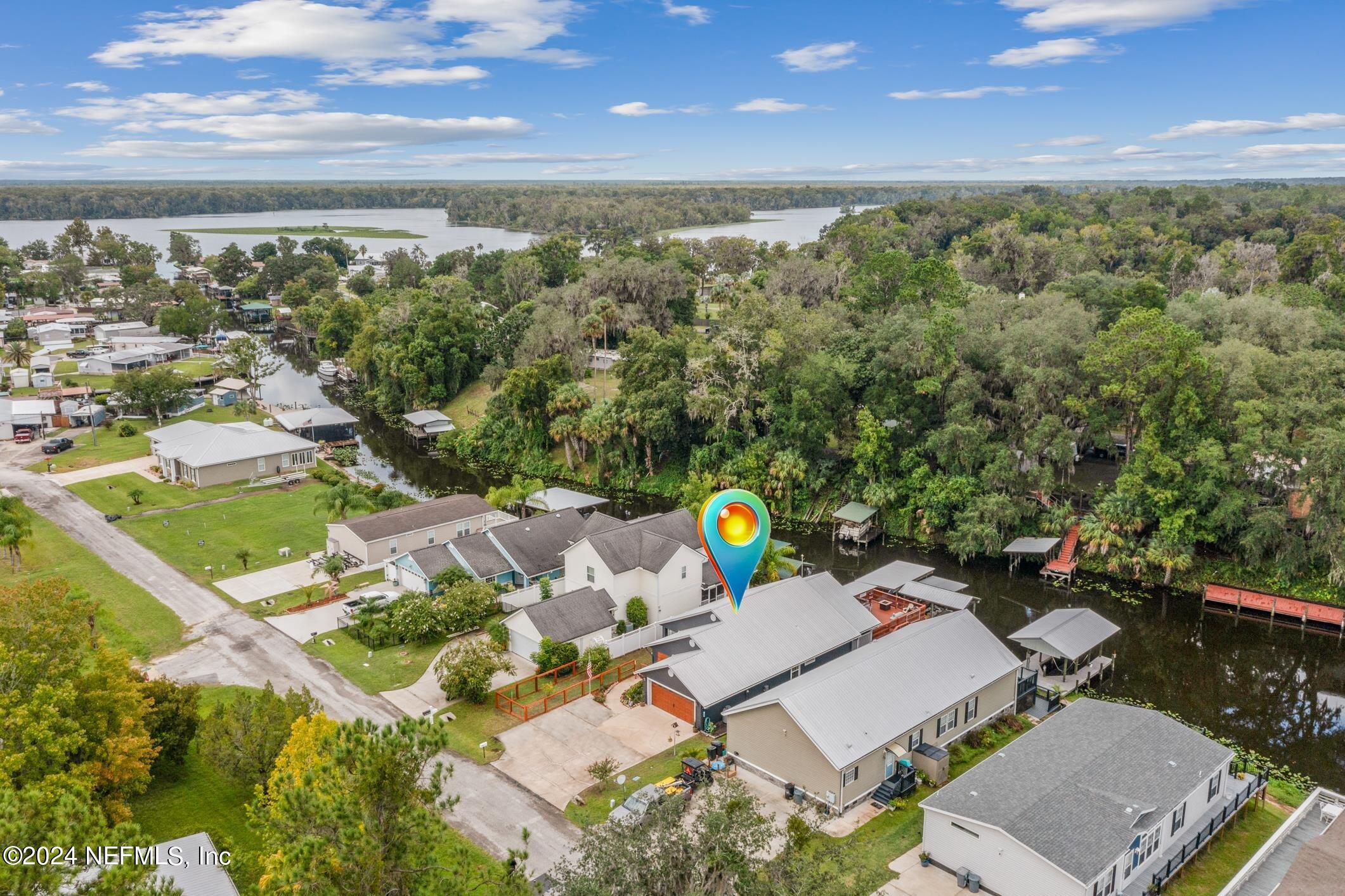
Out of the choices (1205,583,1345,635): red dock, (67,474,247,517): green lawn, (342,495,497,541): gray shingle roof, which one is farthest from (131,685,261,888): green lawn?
(1205,583,1345,635): red dock

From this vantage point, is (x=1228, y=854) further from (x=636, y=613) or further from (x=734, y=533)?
(x=636, y=613)

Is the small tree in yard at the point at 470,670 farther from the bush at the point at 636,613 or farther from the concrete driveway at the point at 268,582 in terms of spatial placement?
the concrete driveway at the point at 268,582

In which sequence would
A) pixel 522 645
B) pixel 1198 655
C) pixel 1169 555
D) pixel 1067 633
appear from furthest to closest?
pixel 1169 555 → pixel 1198 655 → pixel 522 645 → pixel 1067 633

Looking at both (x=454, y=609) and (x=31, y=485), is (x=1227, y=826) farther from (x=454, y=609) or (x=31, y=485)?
(x=31, y=485)

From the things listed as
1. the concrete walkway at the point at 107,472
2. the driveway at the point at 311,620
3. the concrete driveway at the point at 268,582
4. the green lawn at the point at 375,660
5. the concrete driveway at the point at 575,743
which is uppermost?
the concrete walkway at the point at 107,472

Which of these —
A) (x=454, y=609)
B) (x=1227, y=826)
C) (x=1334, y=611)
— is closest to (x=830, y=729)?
(x=1227, y=826)

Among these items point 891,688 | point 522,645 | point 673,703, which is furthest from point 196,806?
point 891,688

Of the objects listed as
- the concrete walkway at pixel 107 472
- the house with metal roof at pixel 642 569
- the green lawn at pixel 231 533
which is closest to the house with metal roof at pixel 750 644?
the house with metal roof at pixel 642 569
